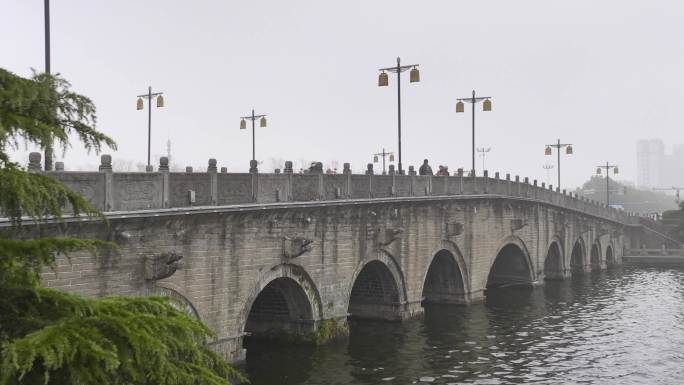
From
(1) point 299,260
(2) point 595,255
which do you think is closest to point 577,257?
(2) point 595,255

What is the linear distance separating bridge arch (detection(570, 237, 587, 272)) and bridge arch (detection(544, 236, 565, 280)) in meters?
4.81

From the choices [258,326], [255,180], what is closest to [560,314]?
[258,326]

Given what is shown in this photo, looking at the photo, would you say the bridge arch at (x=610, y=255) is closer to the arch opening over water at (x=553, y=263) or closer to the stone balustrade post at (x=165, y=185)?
the arch opening over water at (x=553, y=263)

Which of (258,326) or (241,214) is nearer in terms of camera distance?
(241,214)

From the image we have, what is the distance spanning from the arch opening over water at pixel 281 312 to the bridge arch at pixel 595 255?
3691cm

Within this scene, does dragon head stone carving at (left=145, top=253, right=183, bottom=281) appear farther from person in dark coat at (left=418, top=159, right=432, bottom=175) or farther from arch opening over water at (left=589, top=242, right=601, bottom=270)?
arch opening over water at (left=589, top=242, right=601, bottom=270)

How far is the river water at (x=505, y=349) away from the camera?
1973cm

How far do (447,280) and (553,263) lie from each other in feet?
50.8

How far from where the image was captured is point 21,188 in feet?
15.9

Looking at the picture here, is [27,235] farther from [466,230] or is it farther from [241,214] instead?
[466,230]

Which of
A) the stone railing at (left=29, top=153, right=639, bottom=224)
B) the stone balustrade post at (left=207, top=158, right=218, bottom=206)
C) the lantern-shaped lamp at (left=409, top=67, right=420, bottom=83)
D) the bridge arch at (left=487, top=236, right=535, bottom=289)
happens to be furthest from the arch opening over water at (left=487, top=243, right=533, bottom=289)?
the stone balustrade post at (left=207, top=158, right=218, bottom=206)

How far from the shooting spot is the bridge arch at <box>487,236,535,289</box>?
39406 mm

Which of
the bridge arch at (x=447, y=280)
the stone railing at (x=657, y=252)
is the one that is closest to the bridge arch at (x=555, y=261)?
the bridge arch at (x=447, y=280)

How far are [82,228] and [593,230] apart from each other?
45892 millimetres
